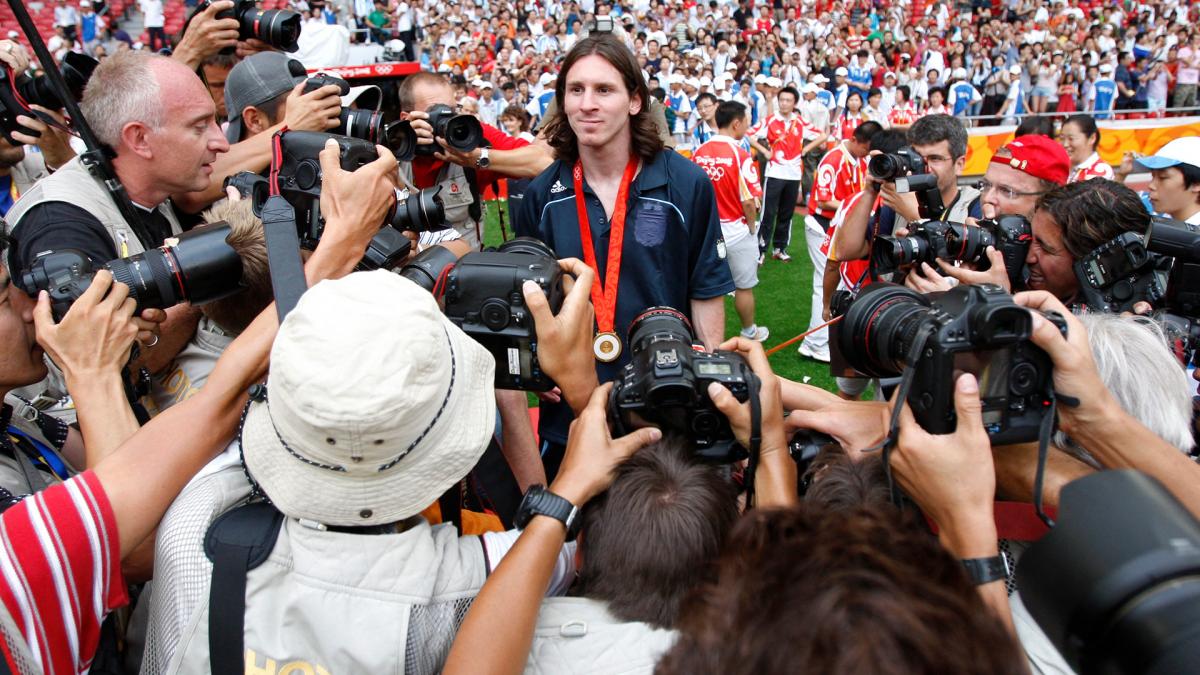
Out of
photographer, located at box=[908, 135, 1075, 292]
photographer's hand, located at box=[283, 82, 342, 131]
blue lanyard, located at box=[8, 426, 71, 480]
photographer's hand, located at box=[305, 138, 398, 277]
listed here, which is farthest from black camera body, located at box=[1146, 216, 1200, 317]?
blue lanyard, located at box=[8, 426, 71, 480]

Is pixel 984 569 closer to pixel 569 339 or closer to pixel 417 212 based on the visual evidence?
pixel 569 339

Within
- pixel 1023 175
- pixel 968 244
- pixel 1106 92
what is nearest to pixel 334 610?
pixel 968 244

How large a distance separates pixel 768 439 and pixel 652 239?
1.10 m

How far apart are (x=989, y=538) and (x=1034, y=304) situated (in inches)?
21.2

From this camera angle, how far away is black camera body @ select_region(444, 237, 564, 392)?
169 cm

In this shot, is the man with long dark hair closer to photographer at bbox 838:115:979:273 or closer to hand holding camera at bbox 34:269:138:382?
hand holding camera at bbox 34:269:138:382

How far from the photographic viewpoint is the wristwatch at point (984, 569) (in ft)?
→ 4.04

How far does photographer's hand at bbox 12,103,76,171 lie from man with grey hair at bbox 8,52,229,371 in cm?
64

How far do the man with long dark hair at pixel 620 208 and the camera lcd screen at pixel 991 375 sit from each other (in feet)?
4.04

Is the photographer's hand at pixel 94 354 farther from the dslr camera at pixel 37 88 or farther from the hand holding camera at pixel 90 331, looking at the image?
the dslr camera at pixel 37 88

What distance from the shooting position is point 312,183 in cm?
206

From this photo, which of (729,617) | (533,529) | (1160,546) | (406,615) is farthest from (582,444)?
(1160,546)

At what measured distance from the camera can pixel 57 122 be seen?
3.05 meters

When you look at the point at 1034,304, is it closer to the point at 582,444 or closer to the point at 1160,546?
the point at 1160,546
